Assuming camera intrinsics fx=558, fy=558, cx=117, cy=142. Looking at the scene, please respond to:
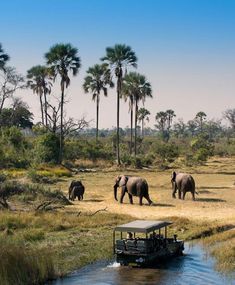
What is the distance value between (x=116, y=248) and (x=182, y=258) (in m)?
2.49

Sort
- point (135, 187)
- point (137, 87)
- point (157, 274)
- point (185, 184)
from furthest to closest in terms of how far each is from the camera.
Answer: point (137, 87), point (185, 184), point (135, 187), point (157, 274)

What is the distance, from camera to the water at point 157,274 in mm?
15945

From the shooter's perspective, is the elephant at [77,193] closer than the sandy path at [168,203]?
No

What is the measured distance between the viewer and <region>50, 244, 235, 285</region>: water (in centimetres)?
1595

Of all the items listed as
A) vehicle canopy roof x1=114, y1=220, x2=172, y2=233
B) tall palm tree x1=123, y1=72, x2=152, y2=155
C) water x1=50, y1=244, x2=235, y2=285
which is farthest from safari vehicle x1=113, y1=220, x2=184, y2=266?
tall palm tree x1=123, y1=72, x2=152, y2=155

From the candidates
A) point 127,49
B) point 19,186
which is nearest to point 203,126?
point 127,49

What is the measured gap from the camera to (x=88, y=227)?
2392 centimetres

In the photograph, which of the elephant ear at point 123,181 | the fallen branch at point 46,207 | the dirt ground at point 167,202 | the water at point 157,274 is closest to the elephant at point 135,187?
the elephant ear at point 123,181

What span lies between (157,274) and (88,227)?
24.8 feet

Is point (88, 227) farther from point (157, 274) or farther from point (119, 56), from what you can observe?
point (119, 56)

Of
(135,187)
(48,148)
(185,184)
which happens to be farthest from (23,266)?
(48,148)

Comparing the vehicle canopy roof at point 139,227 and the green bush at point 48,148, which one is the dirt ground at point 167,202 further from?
the green bush at point 48,148

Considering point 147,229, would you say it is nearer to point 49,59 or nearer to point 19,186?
point 19,186

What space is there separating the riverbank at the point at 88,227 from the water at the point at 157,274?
0.45 metres
